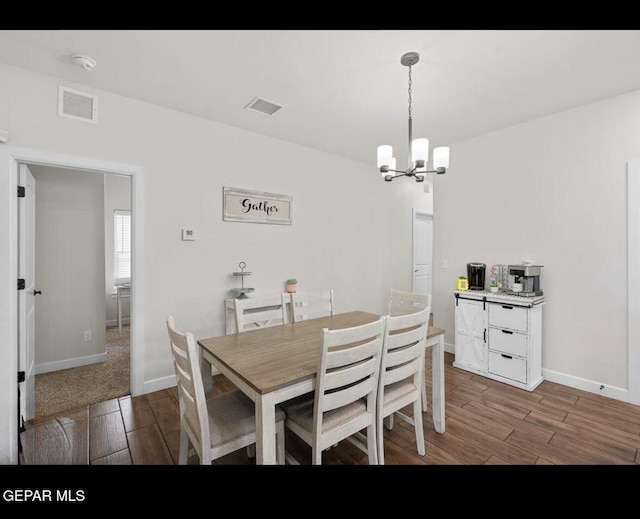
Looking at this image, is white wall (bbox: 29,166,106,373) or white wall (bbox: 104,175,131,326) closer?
white wall (bbox: 29,166,106,373)

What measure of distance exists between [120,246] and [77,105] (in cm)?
328

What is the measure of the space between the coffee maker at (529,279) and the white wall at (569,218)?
0.14 metres

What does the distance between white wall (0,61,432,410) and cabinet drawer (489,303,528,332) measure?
1.81 m

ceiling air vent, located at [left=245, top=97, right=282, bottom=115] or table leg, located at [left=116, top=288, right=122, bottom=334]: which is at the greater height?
ceiling air vent, located at [left=245, top=97, right=282, bottom=115]

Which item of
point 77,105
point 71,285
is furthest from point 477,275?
point 71,285

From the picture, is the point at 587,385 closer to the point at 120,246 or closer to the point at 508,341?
the point at 508,341

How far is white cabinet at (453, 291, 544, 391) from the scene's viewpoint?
2793mm

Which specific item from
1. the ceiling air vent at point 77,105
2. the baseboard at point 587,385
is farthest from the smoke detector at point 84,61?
the baseboard at point 587,385

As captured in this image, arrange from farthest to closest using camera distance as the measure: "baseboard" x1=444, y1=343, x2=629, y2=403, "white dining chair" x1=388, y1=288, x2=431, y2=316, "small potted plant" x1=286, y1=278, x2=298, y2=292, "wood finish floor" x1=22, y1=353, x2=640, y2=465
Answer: "small potted plant" x1=286, y1=278, x2=298, y2=292
"baseboard" x1=444, y1=343, x2=629, y2=403
"white dining chair" x1=388, y1=288, x2=431, y2=316
"wood finish floor" x1=22, y1=353, x2=640, y2=465

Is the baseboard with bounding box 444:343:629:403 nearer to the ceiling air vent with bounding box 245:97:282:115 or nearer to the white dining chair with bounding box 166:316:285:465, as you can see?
the white dining chair with bounding box 166:316:285:465

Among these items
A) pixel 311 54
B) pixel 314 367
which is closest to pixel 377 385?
pixel 314 367

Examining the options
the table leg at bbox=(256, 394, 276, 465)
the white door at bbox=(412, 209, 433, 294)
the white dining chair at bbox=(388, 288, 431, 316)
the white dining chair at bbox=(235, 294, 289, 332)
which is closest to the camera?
the table leg at bbox=(256, 394, 276, 465)

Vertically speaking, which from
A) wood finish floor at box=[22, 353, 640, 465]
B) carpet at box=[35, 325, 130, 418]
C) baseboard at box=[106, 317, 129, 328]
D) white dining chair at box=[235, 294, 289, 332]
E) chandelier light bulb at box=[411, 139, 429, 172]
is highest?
chandelier light bulb at box=[411, 139, 429, 172]

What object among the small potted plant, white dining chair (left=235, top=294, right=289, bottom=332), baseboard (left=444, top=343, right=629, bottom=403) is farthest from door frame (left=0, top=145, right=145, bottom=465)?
baseboard (left=444, top=343, right=629, bottom=403)
